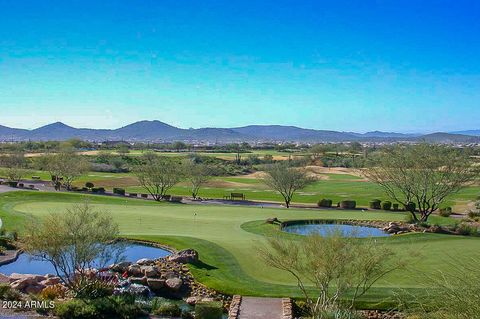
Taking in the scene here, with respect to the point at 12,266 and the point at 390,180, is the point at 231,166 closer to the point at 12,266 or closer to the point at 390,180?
the point at 390,180

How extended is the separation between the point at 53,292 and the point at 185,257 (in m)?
8.43

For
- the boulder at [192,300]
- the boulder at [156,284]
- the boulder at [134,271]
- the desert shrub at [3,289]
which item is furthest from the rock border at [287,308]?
the desert shrub at [3,289]

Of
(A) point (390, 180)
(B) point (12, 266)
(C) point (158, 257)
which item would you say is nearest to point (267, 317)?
(C) point (158, 257)

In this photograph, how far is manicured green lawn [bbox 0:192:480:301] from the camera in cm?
2577

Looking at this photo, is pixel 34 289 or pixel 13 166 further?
pixel 13 166

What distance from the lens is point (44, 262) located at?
29969 millimetres

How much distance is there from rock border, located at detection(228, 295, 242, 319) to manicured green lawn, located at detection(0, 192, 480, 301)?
89cm

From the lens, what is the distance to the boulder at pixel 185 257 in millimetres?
29391

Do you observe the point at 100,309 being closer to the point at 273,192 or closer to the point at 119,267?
the point at 119,267

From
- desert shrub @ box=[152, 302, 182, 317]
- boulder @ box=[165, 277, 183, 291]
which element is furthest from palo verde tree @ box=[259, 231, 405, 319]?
boulder @ box=[165, 277, 183, 291]

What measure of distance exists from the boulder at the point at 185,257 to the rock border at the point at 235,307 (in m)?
6.30

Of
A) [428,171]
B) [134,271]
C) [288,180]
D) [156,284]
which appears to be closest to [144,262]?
[134,271]

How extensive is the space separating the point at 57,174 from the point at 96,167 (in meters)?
43.5

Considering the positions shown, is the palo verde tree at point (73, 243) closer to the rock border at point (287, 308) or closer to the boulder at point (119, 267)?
the boulder at point (119, 267)
